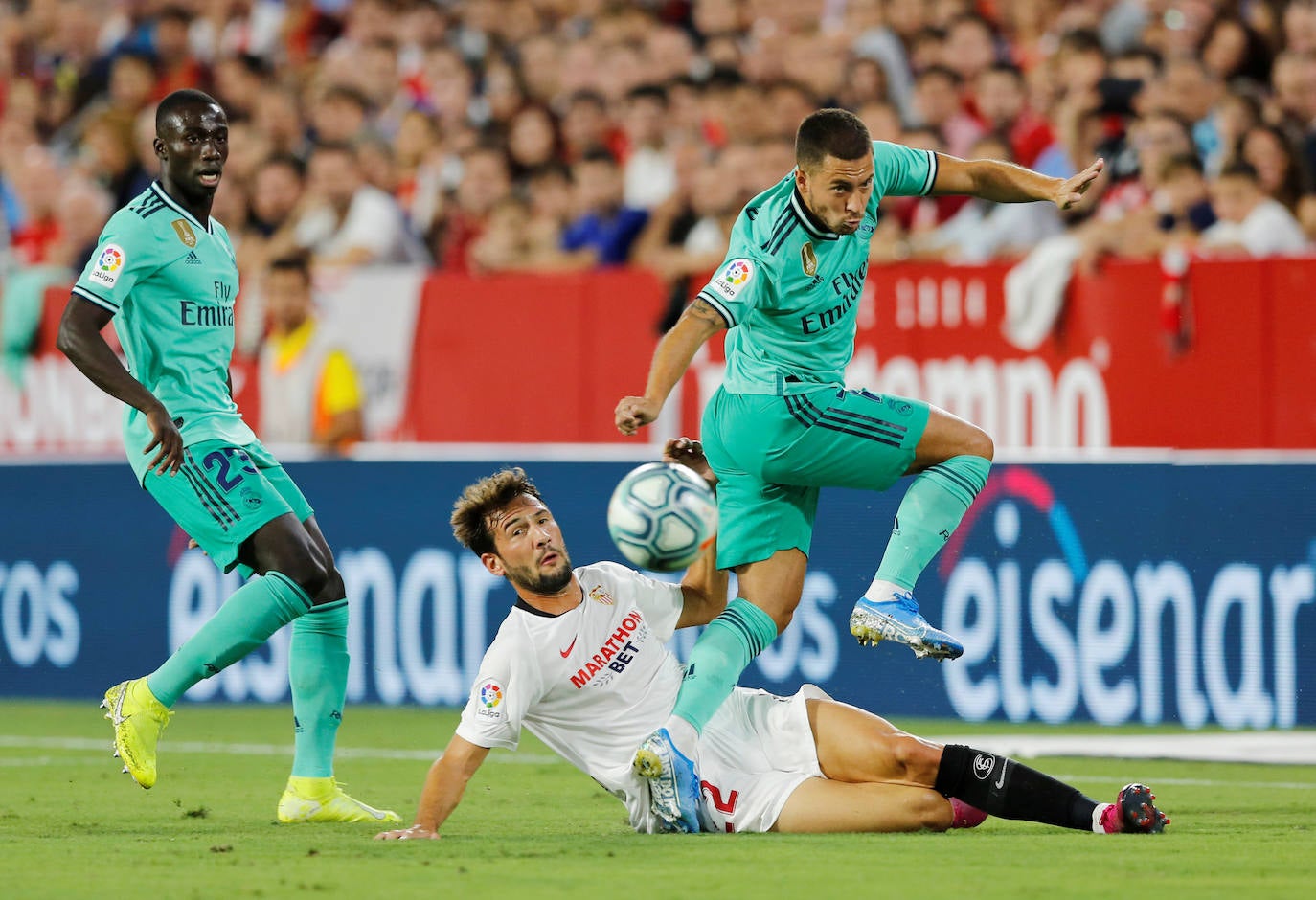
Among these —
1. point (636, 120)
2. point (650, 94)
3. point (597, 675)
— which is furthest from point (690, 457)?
point (650, 94)

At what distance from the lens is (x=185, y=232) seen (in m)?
7.84

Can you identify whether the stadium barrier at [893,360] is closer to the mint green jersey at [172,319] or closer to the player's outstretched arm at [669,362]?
the player's outstretched arm at [669,362]

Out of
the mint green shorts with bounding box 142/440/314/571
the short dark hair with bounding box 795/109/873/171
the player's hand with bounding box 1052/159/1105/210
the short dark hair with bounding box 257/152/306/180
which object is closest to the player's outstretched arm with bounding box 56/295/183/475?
the mint green shorts with bounding box 142/440/314/571

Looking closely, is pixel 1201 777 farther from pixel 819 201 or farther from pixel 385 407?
pixel 385 407

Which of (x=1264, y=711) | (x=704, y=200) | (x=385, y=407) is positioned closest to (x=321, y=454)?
(x=385, y=407)

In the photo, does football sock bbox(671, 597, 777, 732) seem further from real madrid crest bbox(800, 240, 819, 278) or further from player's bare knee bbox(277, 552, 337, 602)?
player's bare knee bbox(277, 552, 337, 602)

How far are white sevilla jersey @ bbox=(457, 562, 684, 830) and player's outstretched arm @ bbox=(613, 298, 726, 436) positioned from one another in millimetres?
675

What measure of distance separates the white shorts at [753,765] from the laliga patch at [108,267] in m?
2.63

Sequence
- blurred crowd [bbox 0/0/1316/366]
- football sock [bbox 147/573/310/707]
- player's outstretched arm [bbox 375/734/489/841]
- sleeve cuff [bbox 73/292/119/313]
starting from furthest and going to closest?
blurred crowd [bbox 0/0/1316/366], football sock [bbox 147/573/310/707], sleeve cuff [bbox 73/292/119/313], player's outstretched arm [bbox 375/734/489/841]

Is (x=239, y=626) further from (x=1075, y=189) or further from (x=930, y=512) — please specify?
(x=1075, y=189)

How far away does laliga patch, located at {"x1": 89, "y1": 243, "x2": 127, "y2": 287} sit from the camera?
759cm

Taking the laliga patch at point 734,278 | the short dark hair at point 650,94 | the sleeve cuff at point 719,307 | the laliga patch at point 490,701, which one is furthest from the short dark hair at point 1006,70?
the laliga patch at point 490,701

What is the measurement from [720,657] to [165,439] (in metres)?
2.05

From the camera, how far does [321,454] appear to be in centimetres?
1288
